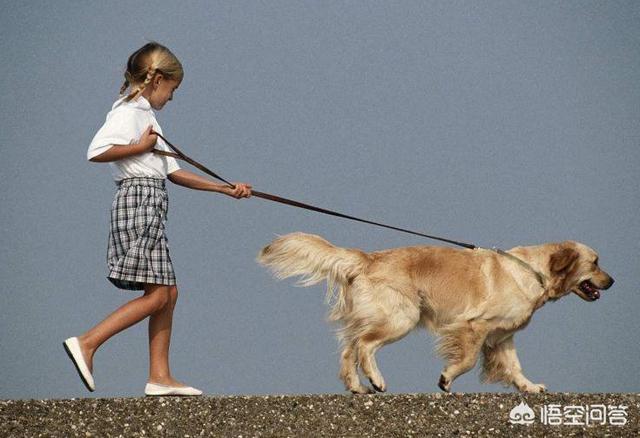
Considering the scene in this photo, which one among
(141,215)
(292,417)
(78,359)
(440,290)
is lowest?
(292,417)

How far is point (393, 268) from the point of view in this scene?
6.43 m

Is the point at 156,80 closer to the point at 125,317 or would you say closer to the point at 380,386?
the point at 125,317

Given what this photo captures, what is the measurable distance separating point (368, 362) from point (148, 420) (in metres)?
1.92

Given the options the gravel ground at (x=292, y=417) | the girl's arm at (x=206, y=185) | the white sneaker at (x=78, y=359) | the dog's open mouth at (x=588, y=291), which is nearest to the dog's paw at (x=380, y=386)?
the gravel ground at (x=292, y=417)

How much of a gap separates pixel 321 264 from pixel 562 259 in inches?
73.2

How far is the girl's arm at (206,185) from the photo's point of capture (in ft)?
18.0

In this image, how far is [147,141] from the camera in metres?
5.12

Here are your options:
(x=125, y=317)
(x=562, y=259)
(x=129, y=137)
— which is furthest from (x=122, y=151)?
(x=562, y=259)

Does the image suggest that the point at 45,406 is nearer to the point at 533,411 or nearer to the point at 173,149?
the point at 173,149

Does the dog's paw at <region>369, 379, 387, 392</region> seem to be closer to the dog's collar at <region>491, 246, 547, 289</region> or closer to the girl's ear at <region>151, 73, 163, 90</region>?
the dog's collar at <region>491, 246, 547, 289</region>

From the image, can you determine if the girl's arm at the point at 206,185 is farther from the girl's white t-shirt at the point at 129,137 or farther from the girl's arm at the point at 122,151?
the girl's arm at the point at 122,151

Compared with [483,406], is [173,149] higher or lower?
higher

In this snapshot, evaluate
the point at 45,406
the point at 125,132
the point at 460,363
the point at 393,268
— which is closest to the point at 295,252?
the point at 393,268

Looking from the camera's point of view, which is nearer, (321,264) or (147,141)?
(147,141)
